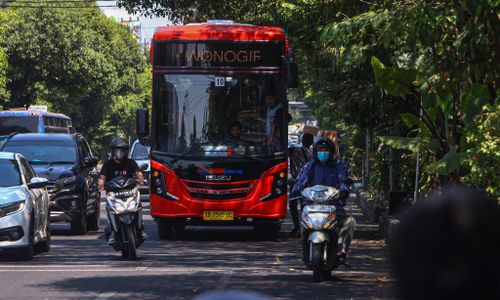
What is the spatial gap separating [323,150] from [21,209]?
4.46m

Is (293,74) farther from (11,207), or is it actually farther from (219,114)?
(11,207)

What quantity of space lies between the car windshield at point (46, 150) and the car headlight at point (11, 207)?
5.59 metres

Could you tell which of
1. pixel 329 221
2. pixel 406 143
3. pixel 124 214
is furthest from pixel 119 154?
pixel 329 221

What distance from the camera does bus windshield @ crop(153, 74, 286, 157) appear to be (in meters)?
19.2

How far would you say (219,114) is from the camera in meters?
19.2

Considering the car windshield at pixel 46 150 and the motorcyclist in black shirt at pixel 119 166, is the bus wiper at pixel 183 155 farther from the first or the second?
the motorcyclist in black shirt at pixel 119 166

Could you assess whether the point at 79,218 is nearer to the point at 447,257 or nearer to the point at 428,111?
the point at 428,111

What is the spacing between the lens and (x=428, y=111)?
15898mm

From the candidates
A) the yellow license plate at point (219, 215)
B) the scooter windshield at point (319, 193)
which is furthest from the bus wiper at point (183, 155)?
the scooter windshield at point (319, 193)

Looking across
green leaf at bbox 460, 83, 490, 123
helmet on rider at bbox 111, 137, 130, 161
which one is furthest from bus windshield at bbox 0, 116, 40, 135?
green leaf at bbox 460, 83, 490, 123

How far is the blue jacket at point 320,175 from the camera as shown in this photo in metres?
13.6

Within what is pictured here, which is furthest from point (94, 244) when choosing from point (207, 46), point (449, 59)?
point (449, 59)

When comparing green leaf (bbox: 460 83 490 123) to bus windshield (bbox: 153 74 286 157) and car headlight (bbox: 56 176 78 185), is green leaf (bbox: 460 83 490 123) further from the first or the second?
car headlight (bbox: 56 176 78 185)

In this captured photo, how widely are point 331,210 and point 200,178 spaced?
6.88 m
